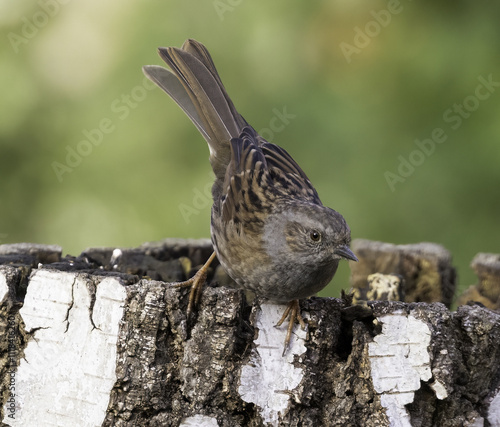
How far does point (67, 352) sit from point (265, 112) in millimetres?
2568

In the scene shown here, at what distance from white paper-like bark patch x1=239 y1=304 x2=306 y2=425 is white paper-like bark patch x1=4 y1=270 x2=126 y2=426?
21.5 inches

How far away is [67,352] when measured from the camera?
2.86m

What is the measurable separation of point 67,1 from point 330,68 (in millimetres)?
1936

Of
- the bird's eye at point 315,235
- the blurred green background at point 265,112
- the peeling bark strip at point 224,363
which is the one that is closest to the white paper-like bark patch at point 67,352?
the peeling bark strip at point 224,363

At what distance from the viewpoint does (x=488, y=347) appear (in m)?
2.83

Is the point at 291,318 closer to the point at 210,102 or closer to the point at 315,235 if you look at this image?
the point at 315,235

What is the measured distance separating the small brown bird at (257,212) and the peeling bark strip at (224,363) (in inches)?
5.1

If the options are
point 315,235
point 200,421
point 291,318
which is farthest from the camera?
point 315,235

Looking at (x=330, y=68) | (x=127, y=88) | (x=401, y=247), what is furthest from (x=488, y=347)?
(x=127, y=88)

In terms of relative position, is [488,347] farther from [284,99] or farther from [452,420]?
[284,99]

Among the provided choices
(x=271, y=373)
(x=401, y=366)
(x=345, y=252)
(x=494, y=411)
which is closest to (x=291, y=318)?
(x=271, y=373)

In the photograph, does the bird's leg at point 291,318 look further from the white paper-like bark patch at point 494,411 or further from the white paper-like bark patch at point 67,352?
the white paper-like bark patch at point 494,411

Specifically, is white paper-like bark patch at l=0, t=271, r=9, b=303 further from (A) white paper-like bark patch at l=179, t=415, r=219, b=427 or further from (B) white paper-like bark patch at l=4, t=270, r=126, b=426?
(A) white paper-like bark patch at l=179, t=415, r=219, b=427

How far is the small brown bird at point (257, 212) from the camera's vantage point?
3.01 m
